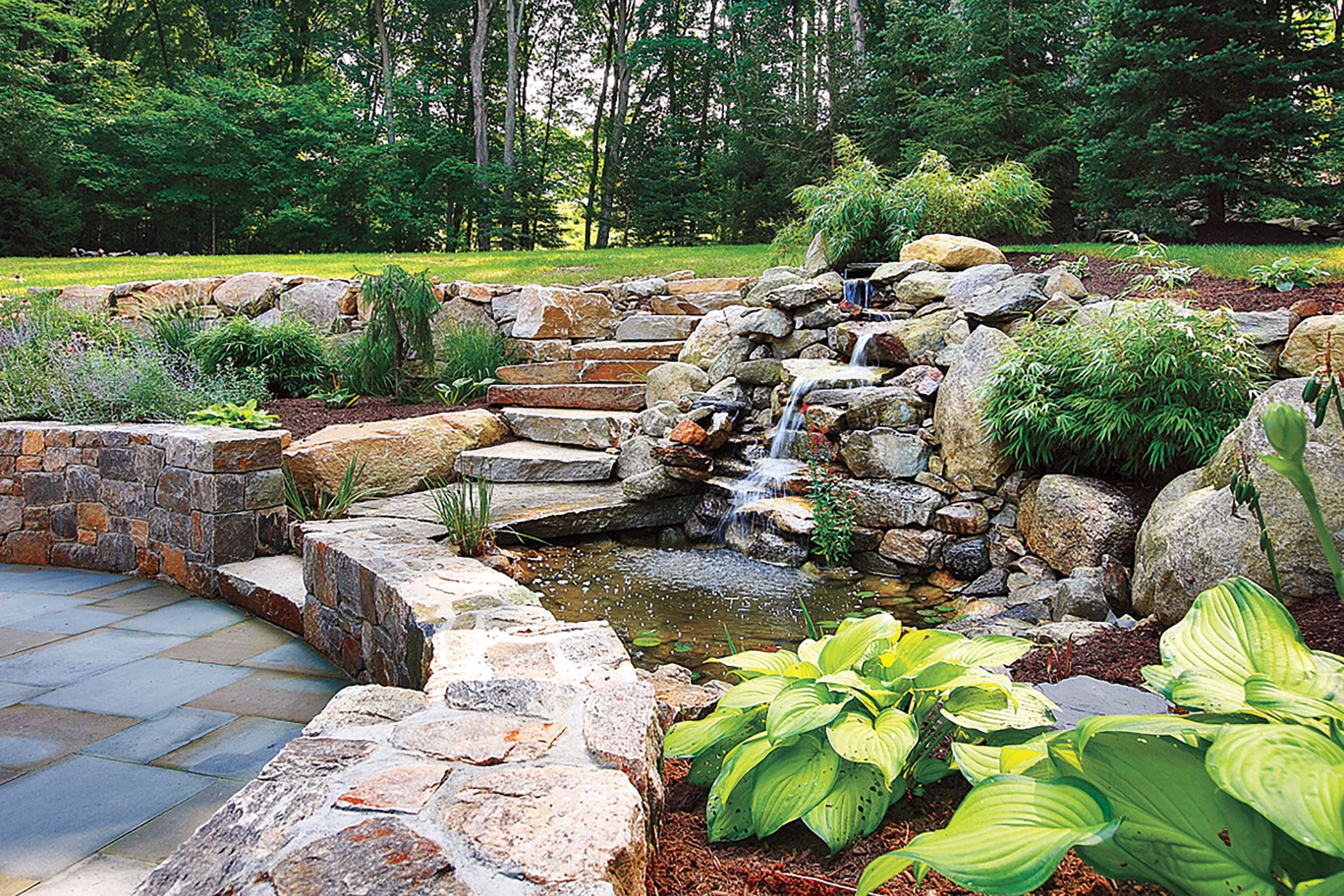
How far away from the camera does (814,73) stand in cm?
1430

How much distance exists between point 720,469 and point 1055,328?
2266 millimetres

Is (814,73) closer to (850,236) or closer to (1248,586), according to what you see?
(850,236)

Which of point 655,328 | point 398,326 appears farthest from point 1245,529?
point 398,326

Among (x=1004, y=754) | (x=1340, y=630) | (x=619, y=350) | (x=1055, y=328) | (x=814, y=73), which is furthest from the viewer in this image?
(x=814, y=73)

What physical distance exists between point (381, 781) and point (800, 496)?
3.90m

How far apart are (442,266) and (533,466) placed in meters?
6.33

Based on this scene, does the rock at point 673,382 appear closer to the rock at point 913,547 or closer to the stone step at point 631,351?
the stone step at point 631,351

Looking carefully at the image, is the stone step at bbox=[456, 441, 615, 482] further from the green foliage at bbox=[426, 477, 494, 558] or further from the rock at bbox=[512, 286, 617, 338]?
the rock at bbox=[512, 286, 617, 338]

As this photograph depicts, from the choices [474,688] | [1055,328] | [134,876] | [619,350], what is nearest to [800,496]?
[1055,328]

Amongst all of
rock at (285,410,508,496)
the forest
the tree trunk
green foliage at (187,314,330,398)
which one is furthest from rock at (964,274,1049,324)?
the tree trunk

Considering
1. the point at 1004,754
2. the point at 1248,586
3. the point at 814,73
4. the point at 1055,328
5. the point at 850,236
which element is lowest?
the point at 1004,754

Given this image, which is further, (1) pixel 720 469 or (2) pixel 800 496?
(1) pixel 720 469

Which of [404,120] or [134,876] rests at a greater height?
[404,120]

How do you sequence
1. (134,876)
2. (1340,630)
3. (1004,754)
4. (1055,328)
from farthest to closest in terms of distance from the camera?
(1055,328), (1340,630), (134,876), (1004,754)
